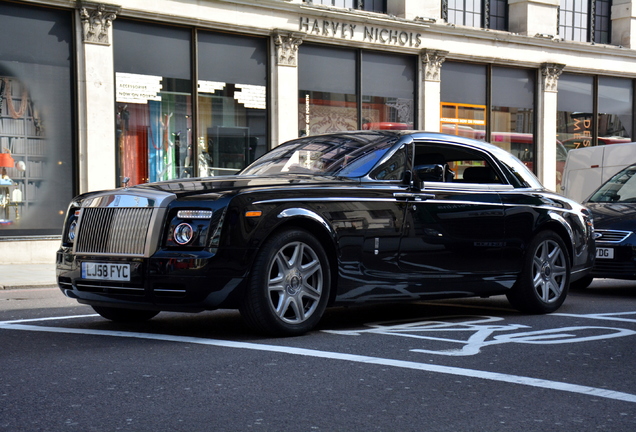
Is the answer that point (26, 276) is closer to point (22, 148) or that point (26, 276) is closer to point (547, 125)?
point (22, 148)

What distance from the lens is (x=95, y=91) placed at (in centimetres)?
1722

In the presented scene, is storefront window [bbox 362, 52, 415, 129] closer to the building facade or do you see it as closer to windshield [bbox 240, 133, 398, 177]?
the building facade

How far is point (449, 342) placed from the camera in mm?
6422

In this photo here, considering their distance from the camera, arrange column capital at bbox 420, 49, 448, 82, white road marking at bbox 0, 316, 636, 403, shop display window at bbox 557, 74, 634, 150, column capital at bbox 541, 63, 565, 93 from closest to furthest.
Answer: white road marking at bbox 0, 316, 636, 403 < column capital at bbox 420, 49, 448, 82 < column capital at bbox 541, 63, 565, 93 < shop display window at bbox 557, 74, 634, 150

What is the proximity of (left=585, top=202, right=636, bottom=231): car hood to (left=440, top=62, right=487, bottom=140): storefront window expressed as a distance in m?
11.9

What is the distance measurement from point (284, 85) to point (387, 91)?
10.6 ft

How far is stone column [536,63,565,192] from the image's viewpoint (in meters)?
24.9

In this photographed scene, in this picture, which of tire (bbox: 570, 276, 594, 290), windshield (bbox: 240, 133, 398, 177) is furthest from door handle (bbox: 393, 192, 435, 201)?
tire (bbox: 570, 276, 594, 290)

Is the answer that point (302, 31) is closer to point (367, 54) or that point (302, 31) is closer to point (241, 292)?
point (367, 54)

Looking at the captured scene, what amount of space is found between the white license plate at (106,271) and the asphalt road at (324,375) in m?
0.45

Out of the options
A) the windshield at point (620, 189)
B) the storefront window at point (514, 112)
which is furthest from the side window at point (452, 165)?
the storefront window at point (514, 112)

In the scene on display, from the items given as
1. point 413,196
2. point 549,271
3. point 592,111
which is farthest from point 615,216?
point 592,111

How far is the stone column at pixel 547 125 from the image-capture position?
24.9 metres

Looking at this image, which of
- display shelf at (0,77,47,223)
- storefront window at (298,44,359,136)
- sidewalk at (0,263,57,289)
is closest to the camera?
sidewalk at (0,263,57,289)
